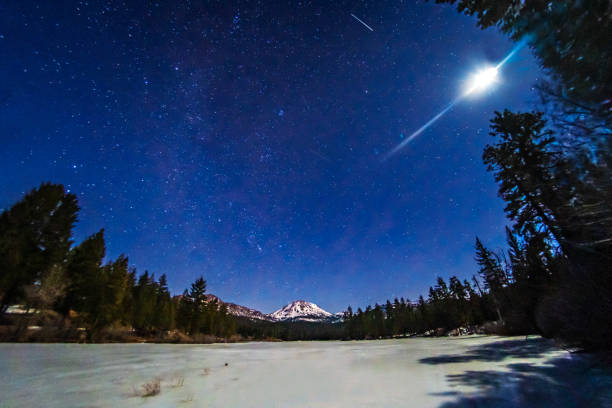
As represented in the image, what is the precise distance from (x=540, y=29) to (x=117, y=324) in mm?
41099

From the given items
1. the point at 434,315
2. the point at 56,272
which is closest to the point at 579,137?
the point at 56,272

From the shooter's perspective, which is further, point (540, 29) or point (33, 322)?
point (33, 322)

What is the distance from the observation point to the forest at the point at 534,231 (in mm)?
4074

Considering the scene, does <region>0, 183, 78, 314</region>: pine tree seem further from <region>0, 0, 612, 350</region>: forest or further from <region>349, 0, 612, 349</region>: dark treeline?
<region>349, 0, 612, 349</region>: dark treeline

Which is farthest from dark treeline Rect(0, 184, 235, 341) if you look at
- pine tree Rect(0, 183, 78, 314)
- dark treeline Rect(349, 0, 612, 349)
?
dark treeline Rect(349, 0, 612, 349)

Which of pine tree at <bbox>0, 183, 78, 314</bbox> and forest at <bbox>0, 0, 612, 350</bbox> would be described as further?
pine tree at <bbox>0, 183, 78, 314</bbox>

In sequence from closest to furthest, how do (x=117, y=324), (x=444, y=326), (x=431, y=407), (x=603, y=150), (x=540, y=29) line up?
(x=431, y=407) < (x=603, y=150) < (x=540, y=29) < (x=117, y=324) < (x=444, y=326)

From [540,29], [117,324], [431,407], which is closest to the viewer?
[431,407]

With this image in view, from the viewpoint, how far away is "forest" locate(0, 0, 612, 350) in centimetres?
407

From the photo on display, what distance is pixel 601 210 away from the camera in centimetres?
362

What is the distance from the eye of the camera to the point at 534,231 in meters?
11.9

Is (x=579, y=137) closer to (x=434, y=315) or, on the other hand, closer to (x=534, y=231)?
(x=534, y=231)

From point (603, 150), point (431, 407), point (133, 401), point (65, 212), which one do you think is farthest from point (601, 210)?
point (65, 212)

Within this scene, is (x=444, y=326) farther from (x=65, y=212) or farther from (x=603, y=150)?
(x=65, y=212)
